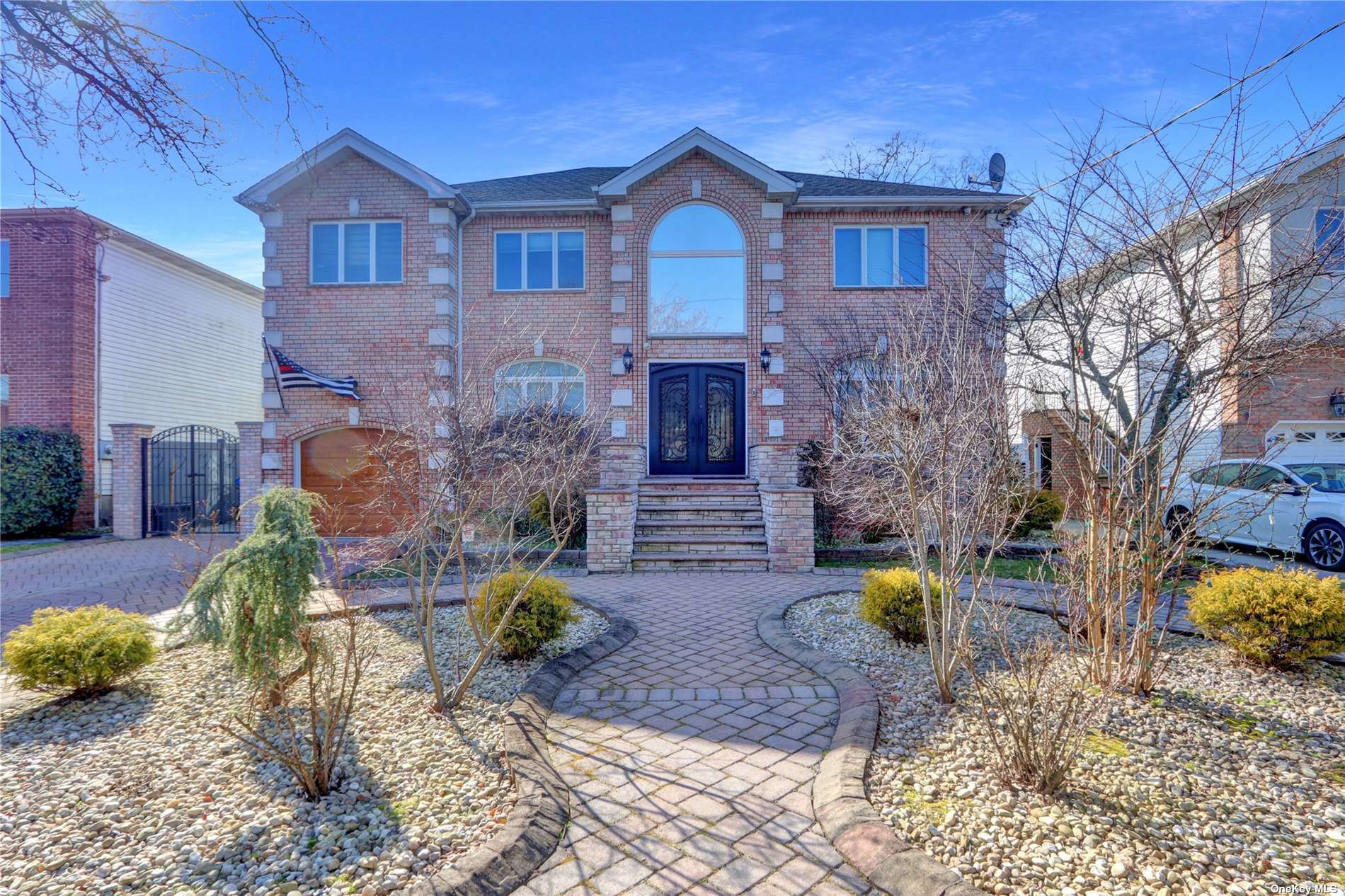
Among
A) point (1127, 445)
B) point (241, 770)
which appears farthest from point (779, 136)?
point (241, 770)

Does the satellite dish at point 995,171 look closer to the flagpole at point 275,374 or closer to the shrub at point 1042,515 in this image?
the shrub at point 1042,515

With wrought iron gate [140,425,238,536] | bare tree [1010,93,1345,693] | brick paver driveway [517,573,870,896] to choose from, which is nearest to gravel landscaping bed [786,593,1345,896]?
brick paver driveway [517,573,870,896]

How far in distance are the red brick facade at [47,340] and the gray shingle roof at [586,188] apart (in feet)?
28.2

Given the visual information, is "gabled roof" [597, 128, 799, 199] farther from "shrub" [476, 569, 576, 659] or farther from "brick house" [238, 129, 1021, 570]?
"shrub" [476, 569, 576, 659]

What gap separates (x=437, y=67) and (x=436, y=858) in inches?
319

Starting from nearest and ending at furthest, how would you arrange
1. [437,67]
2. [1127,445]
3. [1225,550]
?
[1127,445] → [437,67] → [1225,550]

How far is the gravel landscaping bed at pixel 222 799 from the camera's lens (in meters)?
2.72

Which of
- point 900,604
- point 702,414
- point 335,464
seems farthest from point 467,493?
point 335,464

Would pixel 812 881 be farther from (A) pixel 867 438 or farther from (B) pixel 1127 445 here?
(A) pixel 867 438

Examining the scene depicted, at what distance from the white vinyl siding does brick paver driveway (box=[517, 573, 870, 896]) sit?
15.2 metres

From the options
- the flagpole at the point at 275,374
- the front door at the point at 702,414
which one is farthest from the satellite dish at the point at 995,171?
the flagpole at the point at 275,374

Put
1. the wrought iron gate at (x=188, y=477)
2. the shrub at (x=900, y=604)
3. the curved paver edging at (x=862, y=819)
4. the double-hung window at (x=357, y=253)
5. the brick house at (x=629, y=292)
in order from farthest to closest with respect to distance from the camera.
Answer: the wrought iron gate at (x=188, y=477), the double-hung window at (x=357, y=253), the brick house at (x=629, y=292), the shrub at (x=900, y=604), the curved paver edging at (x=862, y=819)

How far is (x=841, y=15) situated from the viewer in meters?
8.27

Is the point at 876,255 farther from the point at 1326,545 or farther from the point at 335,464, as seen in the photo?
the point at 335,464
